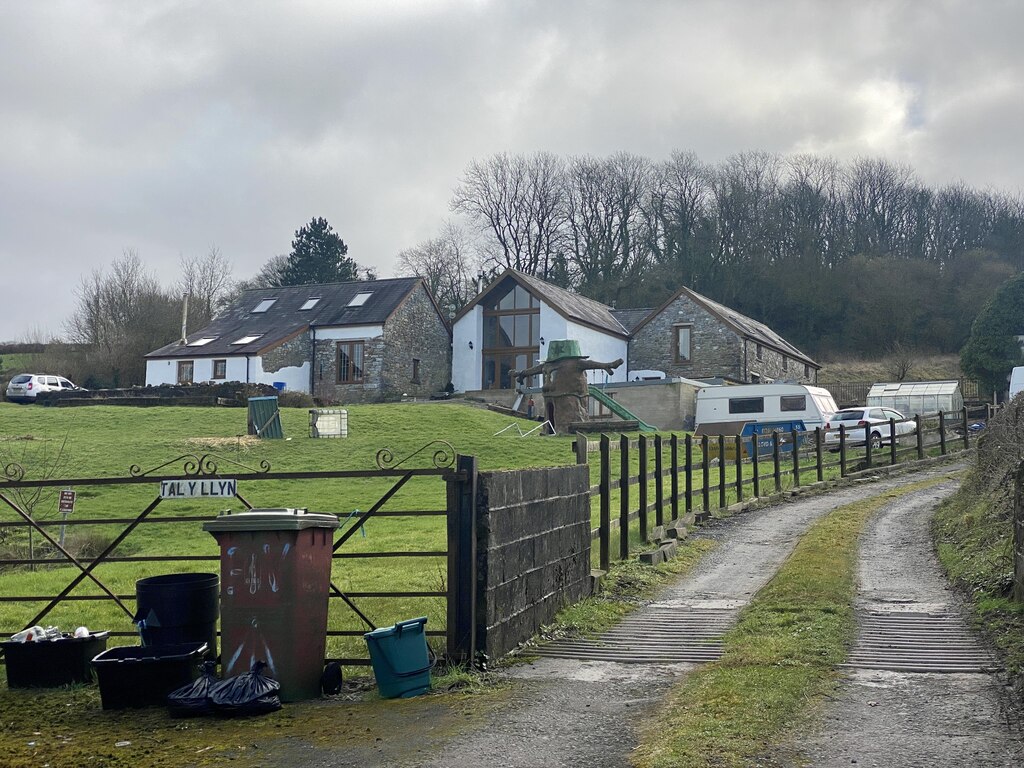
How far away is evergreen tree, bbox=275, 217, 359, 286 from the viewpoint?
77812 mm

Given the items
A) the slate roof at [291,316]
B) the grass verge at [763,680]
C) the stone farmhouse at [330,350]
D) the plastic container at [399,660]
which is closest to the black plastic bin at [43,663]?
the plastic container at [399,660]

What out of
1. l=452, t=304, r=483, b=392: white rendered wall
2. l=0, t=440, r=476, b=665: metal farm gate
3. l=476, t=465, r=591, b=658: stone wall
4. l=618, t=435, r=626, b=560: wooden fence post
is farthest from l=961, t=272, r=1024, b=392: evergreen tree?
l=476, t=465, r=591, b=658: stone wall

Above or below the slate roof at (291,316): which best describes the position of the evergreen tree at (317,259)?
above

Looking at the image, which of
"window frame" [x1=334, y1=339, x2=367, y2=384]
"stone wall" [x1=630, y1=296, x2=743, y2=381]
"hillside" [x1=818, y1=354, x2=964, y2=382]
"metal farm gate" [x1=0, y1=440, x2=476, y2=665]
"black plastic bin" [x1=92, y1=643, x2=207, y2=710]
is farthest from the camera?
"hillside" [x1=818, y1=354, x2=964, y2=382]

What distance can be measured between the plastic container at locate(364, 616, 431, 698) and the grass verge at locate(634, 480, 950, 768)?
159 centimetres

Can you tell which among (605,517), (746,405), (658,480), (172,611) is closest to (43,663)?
(172,611)

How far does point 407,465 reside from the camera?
26047mm

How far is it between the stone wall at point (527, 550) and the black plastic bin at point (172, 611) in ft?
6.25

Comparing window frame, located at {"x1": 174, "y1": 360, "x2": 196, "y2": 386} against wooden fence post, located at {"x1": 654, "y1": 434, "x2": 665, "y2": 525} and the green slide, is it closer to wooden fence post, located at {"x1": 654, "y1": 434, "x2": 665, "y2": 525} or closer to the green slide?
the green slide

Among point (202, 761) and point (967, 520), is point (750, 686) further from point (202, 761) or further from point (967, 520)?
point (967, 520)

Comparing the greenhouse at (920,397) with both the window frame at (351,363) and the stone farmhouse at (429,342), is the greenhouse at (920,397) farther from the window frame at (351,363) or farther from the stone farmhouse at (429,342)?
the window frame at (351,363)

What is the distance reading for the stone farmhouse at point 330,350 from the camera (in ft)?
157

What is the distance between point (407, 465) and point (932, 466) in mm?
13671

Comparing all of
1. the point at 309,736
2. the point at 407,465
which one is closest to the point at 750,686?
the point at 309,736
